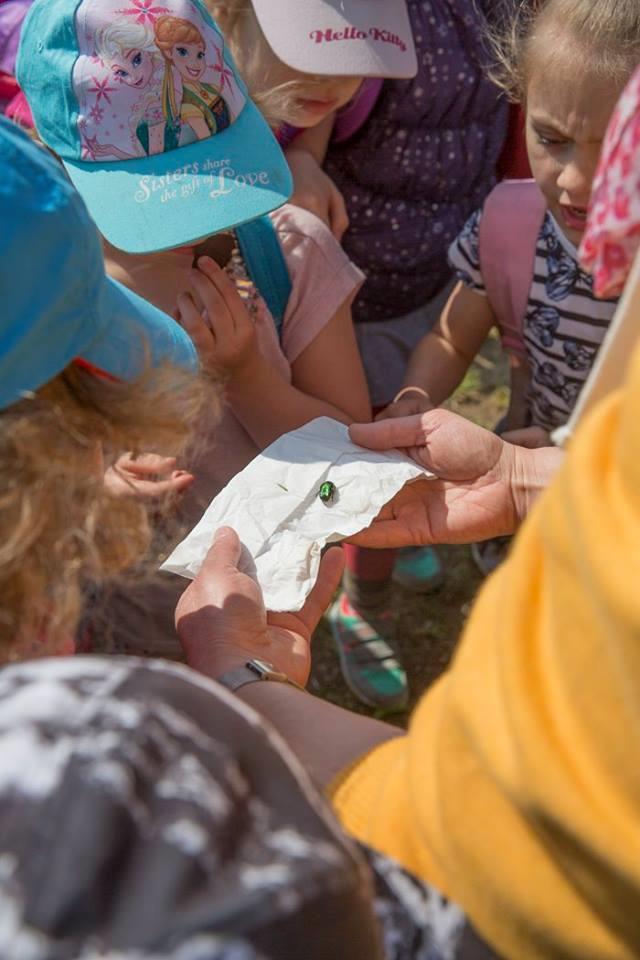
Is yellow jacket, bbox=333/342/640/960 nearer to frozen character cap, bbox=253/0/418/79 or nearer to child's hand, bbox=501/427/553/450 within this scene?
child's hand, bbox=501/427/553/450

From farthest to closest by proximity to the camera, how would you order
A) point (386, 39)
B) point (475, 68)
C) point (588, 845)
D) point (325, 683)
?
point (325, 683) → point (475, 68) → point (386, 39) → point (588, 845)

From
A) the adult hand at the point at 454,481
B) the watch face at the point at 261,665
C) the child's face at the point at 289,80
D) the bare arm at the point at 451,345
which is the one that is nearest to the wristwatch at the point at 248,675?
the watch face at the point at 261,665

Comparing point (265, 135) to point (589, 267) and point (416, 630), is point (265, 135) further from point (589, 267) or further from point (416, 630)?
point (416, 630)

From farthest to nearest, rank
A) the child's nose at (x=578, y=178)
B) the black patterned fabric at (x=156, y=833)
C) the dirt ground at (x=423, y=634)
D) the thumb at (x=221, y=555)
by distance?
1. the dirt ground at (x=423, y=634)
2. the child's nose at (x=578, y=178)
3. the thumb at (x=221, y=555)
4. the black patterned fabric at (x=156, y=833)

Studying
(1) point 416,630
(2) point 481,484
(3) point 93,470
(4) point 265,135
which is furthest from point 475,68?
(3) point 93,470

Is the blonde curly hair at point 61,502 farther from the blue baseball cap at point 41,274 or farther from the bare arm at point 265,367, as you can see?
the bare arm at point 265,367

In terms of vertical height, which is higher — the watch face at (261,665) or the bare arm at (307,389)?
the watch face at (261,665)

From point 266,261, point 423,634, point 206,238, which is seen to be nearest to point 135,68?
point 206,238

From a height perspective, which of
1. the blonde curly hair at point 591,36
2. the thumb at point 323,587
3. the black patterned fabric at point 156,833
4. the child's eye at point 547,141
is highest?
the blonde curly hair at point 591,36
